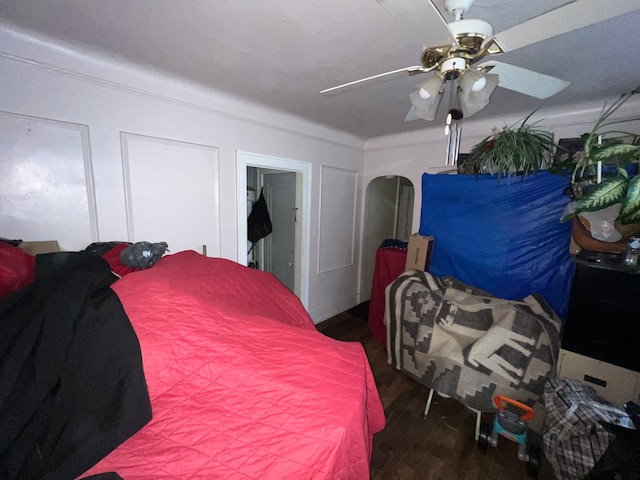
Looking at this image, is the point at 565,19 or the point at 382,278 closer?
the point at 565,19

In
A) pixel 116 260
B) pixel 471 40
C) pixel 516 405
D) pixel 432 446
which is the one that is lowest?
pixel 432 446

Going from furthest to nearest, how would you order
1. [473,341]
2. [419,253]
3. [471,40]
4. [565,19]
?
[419,253] < [473,341] < [471,40] < [565,19]

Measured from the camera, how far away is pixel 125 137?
→ 1.66 m

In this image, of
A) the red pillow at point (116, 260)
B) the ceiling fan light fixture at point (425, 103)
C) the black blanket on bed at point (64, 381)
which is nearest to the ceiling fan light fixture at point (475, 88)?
the ceiling fan light fixture at point (425, 103)

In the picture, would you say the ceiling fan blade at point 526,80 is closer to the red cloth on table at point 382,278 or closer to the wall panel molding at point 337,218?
the red cloth on table at point 382,278

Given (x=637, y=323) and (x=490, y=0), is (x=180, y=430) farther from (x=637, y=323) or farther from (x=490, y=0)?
(x=637, y=323)

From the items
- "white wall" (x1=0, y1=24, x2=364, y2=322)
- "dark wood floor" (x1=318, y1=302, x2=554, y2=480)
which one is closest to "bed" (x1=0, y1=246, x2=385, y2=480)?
"white wall" (x1=0, y1=24, x2=364, y2=322)

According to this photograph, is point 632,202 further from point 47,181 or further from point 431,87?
point 47,181

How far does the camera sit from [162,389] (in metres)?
0.83

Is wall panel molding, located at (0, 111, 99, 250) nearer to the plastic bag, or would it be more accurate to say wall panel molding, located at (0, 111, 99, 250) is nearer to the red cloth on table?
the plastic bag

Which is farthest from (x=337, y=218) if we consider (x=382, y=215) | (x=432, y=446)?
(x=432, y=446)

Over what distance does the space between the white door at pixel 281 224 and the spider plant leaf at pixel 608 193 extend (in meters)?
2.45

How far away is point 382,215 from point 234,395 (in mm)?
3764

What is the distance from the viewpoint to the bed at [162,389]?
70 cm
